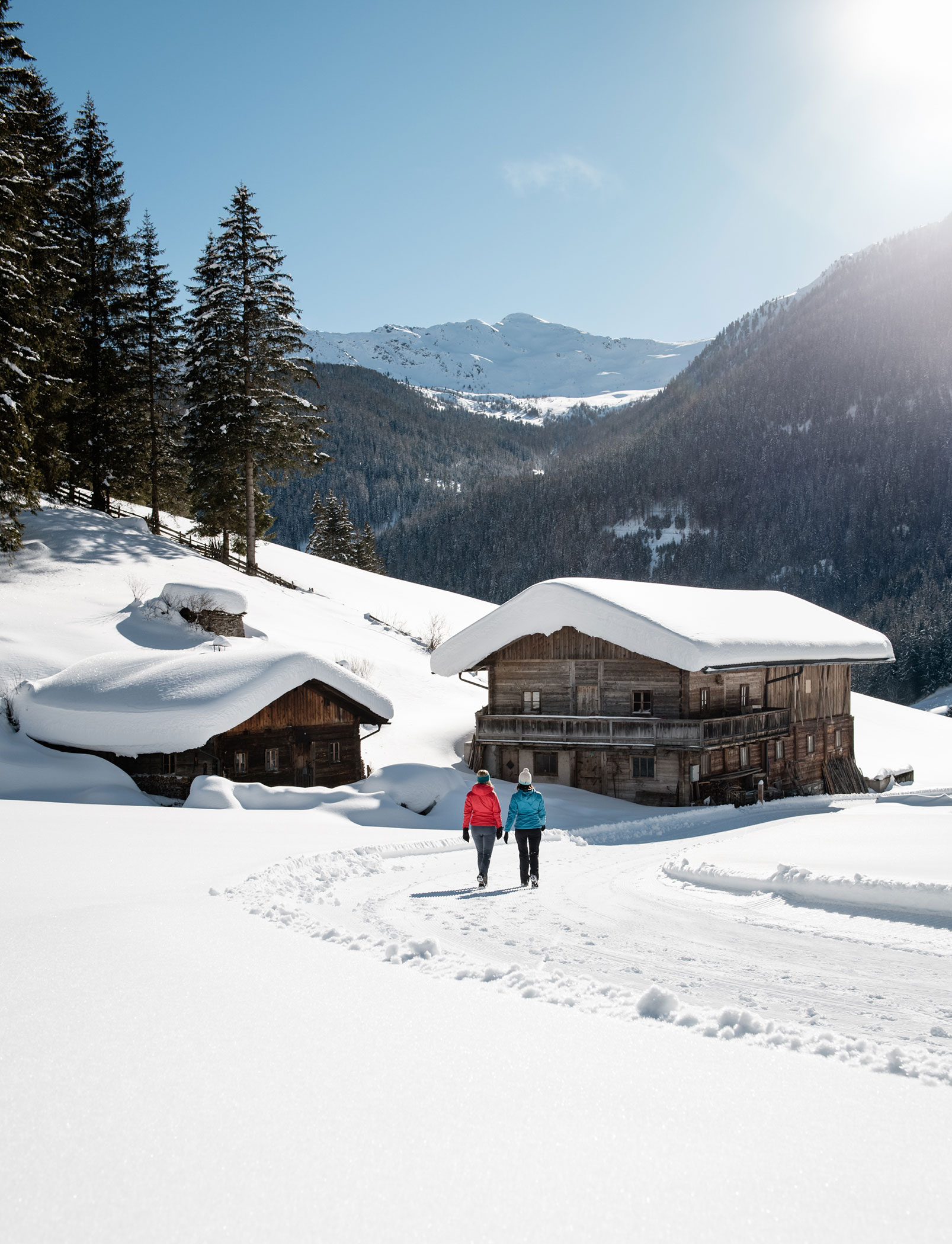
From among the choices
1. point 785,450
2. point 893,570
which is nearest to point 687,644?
point 893,570

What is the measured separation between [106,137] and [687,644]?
3428cm

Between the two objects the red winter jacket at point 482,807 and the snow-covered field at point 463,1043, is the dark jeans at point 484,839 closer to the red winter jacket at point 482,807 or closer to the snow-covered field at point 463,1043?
the red winter jacket at point 482,807

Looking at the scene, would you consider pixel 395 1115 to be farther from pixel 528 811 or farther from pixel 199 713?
pixel 199 713

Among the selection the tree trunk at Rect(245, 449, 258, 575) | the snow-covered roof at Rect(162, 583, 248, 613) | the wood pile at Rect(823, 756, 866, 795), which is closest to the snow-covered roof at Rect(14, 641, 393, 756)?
the snow-covered roof at Rect(162, 583, 248, 613)

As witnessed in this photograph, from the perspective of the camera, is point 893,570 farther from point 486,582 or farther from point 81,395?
point 81,395

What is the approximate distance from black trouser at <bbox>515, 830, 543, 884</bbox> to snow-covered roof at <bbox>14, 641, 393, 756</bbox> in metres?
10.6

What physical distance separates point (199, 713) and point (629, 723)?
13.4 m

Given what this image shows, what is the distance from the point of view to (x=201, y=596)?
30.0 meters

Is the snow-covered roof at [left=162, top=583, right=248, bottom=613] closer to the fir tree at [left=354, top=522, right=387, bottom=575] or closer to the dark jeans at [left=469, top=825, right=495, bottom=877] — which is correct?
the dark jeans at [left=469, top=825, right=495, bottom=877]

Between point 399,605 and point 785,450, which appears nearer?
point 399,605

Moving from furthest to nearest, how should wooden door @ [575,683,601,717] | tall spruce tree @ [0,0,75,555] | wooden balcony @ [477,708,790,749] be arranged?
1. wooden door @ [575,683,601,717]
2. wooden balcony @ [477,708,790,749]
3. tall spruce tree @ [0,0,75,555]

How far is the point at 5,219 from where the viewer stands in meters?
26.5

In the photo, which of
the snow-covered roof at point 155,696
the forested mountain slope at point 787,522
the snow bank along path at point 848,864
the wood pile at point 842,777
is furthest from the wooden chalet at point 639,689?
the forested mountain slope at point 787,522

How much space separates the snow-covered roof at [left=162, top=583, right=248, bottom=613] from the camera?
98.3ft
